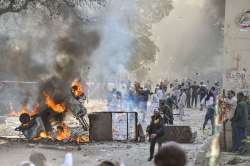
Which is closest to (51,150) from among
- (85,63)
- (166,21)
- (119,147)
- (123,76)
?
(119,147)

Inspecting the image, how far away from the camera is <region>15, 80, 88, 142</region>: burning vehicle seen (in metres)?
17.9

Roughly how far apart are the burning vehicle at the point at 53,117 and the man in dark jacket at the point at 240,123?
5.41m

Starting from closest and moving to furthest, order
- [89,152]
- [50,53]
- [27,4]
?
[89,152]
[27,4]
[50,53]

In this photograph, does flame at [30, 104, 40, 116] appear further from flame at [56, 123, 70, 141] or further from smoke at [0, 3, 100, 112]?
flame at [56, 123, 70, 141]

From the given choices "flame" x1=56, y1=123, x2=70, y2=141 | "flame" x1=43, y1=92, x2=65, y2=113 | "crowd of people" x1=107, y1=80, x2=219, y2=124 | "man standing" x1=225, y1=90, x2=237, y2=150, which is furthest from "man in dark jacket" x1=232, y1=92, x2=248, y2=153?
"flame" x1=43, y1=92, x2=65, y2=113

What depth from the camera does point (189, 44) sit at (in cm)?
6059

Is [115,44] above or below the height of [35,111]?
above

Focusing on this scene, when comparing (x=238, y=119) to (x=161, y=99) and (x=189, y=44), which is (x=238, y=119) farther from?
(x=189, y=44)

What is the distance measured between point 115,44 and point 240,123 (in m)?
28.0

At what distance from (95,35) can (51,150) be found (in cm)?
1001

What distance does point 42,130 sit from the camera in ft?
58.7

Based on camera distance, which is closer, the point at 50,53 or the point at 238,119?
the point at 238,119

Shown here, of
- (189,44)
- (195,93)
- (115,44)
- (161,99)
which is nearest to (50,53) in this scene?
(161,99)

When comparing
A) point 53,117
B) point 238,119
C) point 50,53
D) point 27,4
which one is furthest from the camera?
point 50,53
